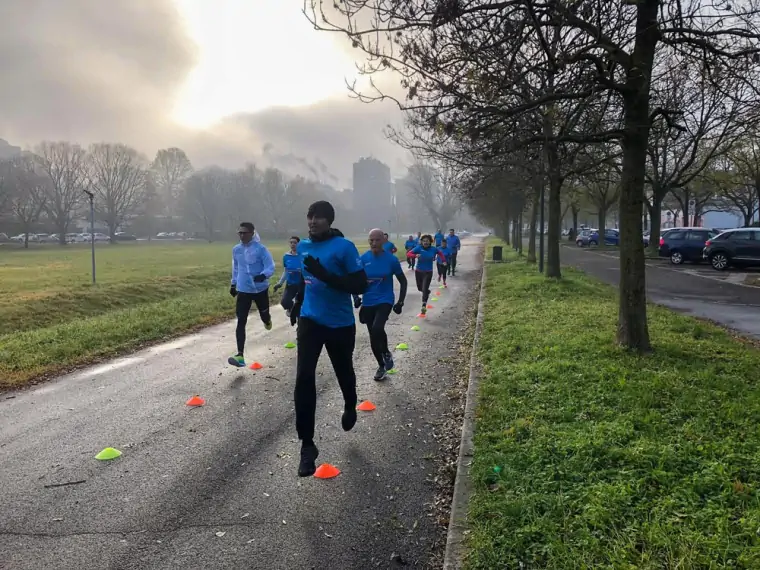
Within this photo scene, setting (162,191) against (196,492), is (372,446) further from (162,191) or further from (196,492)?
(162,191)

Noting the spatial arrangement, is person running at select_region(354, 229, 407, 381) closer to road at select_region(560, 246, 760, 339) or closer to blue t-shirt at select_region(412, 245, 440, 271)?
blue t-shirt at select_region(412, 245, 440, 271)

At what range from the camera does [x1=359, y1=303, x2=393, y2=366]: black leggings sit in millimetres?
7234

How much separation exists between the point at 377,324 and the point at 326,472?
3137 mm

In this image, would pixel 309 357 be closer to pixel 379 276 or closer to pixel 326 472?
pixel 326 472

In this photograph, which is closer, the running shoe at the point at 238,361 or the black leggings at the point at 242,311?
the running shoe at the point at 238,361

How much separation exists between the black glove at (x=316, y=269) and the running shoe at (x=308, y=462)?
1.35 meters

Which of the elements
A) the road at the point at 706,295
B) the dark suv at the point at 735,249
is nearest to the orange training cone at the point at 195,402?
the road at the point at 706,295

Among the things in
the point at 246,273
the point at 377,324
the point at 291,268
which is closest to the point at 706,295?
the point at 291,268

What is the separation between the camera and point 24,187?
66.0 meters

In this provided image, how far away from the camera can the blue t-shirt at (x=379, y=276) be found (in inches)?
290

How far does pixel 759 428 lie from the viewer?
4.37 meters

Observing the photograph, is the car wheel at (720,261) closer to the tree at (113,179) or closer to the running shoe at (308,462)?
the running shoe at (308,462)

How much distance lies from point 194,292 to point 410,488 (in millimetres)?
16236

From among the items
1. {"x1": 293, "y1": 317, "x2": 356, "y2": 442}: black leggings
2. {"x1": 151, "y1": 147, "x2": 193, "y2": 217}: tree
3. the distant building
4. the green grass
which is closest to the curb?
the green grass
